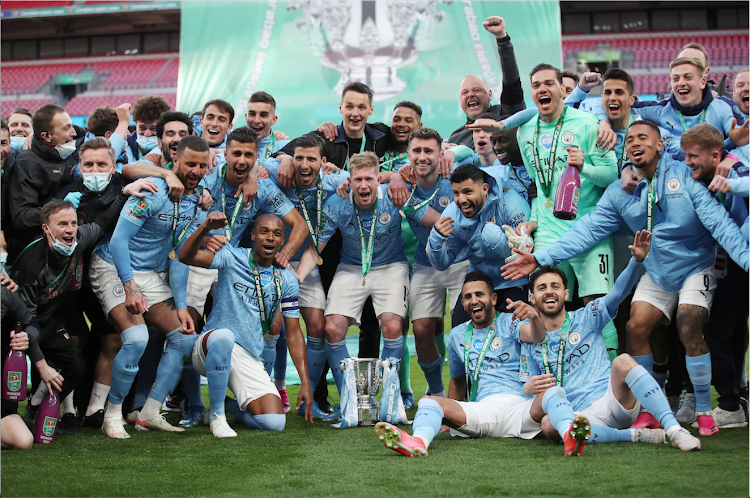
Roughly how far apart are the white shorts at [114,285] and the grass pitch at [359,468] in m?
0.80

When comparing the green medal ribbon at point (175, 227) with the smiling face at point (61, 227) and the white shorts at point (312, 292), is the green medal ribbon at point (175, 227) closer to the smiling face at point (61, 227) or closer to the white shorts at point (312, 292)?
the smiling face at point (61, 227)

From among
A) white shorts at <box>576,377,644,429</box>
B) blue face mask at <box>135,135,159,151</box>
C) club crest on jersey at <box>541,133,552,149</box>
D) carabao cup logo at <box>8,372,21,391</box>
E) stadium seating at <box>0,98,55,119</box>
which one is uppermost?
stadium seating at <box>0,98,55,119</box>

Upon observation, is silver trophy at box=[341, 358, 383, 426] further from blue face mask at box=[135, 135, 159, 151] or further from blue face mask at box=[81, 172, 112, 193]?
blue face mask at box=[135, 135, 159, 151]

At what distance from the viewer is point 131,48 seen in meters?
28.7

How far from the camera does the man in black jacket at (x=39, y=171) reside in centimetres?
460

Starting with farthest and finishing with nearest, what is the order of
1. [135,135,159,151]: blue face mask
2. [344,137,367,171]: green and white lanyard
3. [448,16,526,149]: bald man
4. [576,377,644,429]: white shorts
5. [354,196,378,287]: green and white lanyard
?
[135,135,159,151]: blue face mask < [344,137,367,171]: green and white lanyard < [448,16,526,149]: bald man < [354,196,378,287]: green and white lanyard < [576,377,644,429]: white shorts

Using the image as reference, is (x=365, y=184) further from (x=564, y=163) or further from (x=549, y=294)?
(x=549, y=294)

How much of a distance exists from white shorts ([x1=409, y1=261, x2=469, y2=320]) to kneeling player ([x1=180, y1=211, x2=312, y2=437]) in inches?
34.6

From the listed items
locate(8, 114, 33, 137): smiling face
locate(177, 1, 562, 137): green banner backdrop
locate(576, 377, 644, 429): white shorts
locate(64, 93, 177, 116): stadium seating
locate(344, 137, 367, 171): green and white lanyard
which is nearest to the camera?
locate(576, 377, 644, 429): white shorts

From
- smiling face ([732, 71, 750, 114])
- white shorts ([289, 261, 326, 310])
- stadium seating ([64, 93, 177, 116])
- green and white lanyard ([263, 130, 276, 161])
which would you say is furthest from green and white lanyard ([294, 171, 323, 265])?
stadium seating ([64, 93, 177, 116])

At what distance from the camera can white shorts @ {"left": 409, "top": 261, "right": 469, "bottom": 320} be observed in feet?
16.9

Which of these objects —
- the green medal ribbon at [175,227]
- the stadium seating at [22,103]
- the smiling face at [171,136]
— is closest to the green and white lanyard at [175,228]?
the green medal ribbon at [175,227]

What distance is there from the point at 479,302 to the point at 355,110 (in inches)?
70.7

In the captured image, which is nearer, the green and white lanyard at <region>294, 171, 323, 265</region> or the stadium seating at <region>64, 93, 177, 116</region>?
the green and white lanyard at <region>294, 171, 323, 265</region>
